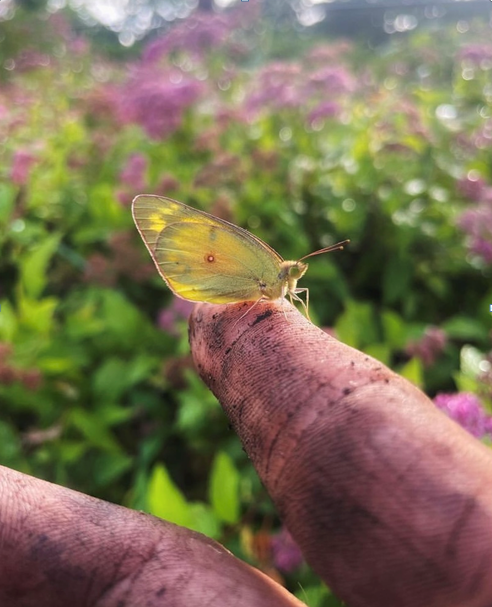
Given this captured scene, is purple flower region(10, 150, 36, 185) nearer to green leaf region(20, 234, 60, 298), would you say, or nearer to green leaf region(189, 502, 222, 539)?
green leaf region(20, 234, 60, 298)

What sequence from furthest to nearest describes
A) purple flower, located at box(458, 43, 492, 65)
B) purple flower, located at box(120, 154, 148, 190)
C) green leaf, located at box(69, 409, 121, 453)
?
1. purple flower, located at box(458, 43, 492, 65)
2. purple flower, located at box(120, 154, 148, 190)
3. green leaf, located at box(69, 409, 121, 453)

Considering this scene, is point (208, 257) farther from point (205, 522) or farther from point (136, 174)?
point (136, 174)

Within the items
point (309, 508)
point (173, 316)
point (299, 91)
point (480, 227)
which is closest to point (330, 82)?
point (299, 91)

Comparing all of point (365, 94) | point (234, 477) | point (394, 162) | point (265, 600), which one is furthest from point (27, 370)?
point (365, 94)

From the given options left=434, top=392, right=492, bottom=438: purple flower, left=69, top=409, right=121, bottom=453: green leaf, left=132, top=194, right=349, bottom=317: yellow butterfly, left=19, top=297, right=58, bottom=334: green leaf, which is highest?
left=132, top=194, right=349, bottom=317: yellow butterfly

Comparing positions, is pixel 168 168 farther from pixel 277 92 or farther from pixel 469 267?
pixel 469 267

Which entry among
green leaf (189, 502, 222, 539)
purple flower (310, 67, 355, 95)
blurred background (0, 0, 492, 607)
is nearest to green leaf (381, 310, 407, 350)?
blurred background (0, 0, 492, 607)
